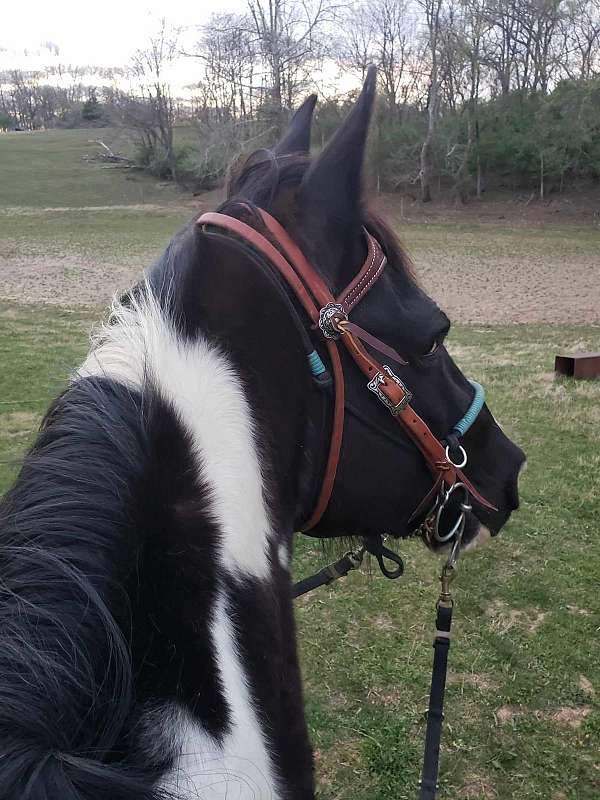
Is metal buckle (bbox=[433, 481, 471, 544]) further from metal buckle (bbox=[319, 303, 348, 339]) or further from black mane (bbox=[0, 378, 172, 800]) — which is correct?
black mane (bbox=[0, 378, 172, 800])

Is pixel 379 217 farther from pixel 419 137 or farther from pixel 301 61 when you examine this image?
pixel 419 137

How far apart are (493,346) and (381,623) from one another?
26.3 feet

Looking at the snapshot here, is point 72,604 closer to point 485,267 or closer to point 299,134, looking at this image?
point 299,134

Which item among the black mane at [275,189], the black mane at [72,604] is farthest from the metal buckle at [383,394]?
the black mane at [72,604]

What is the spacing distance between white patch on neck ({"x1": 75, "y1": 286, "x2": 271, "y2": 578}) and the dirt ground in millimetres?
8752

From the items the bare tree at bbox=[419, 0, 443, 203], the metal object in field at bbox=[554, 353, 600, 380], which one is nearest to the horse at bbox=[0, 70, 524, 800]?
the metal object in field at bbox=[554, 353, 600, 380]

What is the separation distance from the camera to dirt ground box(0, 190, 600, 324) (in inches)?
629

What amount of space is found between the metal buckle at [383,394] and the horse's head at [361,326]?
0.07 ft

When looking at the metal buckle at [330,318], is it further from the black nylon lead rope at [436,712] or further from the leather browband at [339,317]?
the black nylon lead rope at [436,712]

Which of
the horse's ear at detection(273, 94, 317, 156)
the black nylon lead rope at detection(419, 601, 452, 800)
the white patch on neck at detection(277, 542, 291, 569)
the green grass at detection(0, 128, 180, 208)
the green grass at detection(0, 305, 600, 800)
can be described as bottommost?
the green grass at detection(0, 305, 600, 800)

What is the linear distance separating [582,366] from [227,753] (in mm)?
8438

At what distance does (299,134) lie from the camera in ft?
6.25

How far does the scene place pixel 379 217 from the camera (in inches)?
66.9

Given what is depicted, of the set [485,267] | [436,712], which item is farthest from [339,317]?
[485,267]
